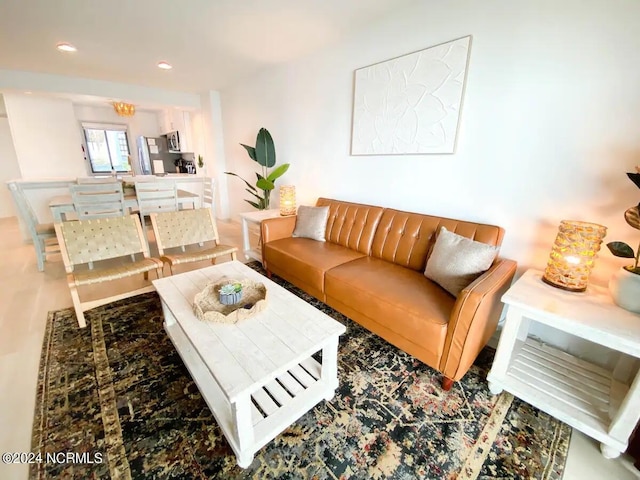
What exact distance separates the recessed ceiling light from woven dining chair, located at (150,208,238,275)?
212 cm

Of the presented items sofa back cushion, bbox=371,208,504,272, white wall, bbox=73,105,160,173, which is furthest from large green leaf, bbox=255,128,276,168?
white wall, bbox=73,105,160,173

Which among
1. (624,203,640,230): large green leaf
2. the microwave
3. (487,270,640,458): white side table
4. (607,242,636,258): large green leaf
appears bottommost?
(487,270,640,458): white side table

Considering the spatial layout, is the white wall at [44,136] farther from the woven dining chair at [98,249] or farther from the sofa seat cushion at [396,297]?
the sofa seat cushion at [396,297]

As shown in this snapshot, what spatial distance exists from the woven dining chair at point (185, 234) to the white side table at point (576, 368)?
2.22 m

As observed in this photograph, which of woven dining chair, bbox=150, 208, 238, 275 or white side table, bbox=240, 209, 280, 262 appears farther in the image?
white side table, bbox=240, 209, 280, 262

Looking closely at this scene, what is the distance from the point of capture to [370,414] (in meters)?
1.34

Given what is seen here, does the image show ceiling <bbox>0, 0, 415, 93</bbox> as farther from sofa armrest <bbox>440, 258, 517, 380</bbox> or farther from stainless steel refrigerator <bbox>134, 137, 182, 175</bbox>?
stainless steel refrigerator <bbox>134, 137, 182, 175</bbox>

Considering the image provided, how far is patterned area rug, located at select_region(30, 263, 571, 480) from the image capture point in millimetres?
1093

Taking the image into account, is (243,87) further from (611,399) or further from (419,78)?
(611,399)

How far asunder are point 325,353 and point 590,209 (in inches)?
68.8

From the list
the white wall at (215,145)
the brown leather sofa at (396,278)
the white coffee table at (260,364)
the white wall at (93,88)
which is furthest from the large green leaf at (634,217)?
the white wall at (93,88)

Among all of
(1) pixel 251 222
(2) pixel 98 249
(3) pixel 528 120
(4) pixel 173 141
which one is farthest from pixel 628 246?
(4) pixel 173 141

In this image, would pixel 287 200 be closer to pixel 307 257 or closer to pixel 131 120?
pixel 307 257

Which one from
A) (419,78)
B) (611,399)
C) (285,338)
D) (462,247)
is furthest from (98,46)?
(611,399)
